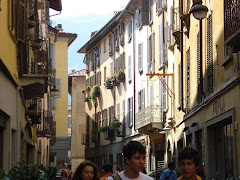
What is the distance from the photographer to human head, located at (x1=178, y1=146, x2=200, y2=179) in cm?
648

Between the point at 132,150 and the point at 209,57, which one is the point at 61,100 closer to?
the point at 209,57

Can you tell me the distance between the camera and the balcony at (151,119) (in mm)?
30906

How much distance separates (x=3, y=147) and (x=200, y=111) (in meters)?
7.58

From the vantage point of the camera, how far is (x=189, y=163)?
6.53 metres

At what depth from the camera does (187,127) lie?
22.8 meters

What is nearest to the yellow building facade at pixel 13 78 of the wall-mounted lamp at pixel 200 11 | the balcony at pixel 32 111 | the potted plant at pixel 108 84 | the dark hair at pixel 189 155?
the balcony at pixel 32 111

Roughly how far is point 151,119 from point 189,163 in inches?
968

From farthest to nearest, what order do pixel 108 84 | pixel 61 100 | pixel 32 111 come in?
1. pixel 61 100
2. pixel 108 84
3. pixel 32 111

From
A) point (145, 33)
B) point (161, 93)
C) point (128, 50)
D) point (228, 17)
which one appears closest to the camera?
point (228, 17)

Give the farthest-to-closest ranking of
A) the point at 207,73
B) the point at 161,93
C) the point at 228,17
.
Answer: the point at 161,93 < the point at 207,73 < the point at 228,17

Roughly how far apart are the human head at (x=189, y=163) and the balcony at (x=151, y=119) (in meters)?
24.1

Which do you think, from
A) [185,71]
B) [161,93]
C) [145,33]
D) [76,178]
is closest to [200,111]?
[185,71]

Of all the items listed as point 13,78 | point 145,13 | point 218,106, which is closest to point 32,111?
point 13,78

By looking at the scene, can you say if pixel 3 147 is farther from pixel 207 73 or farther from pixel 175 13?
pixel 175 13
